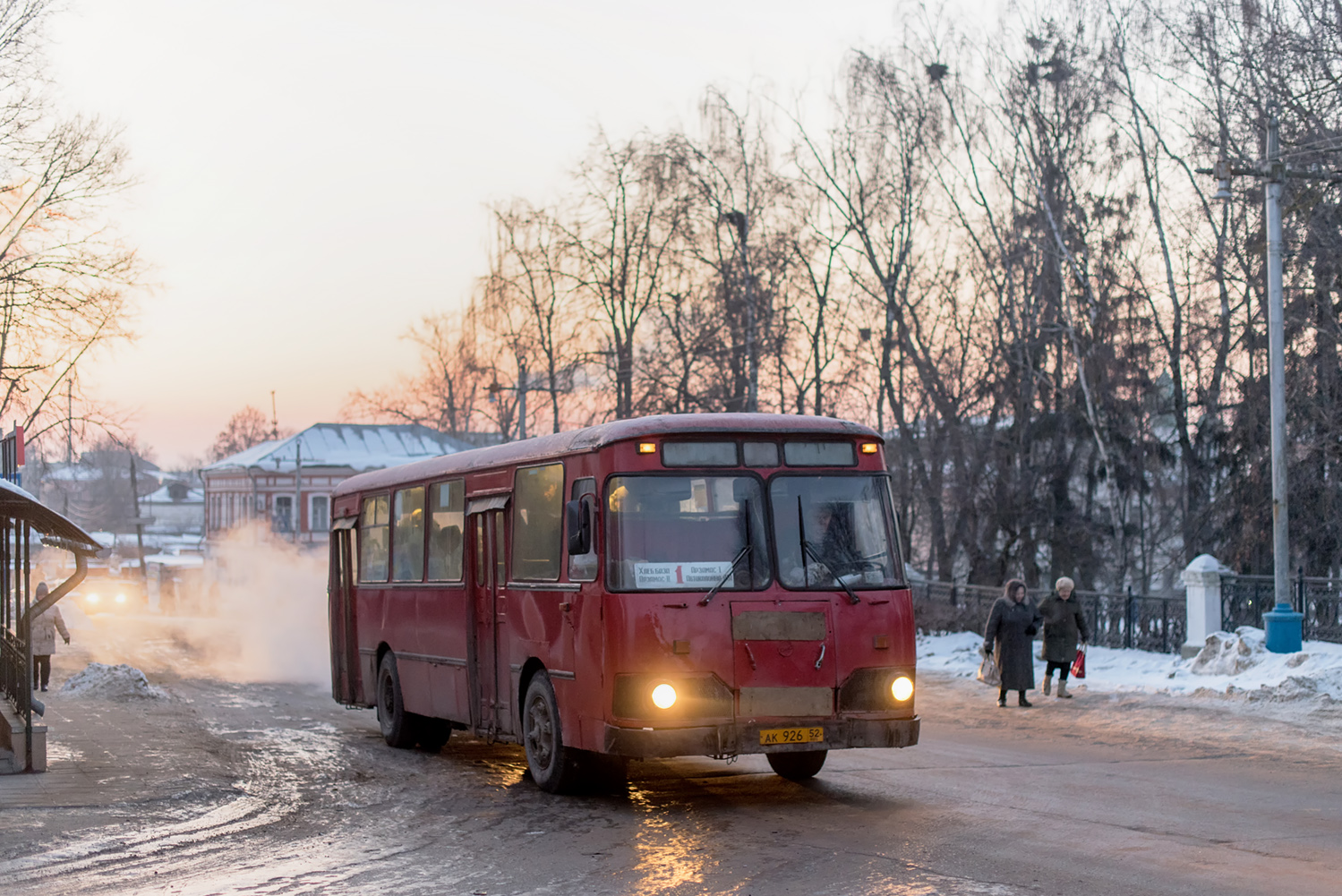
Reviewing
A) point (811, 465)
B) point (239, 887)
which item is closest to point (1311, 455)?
point (811, 465)

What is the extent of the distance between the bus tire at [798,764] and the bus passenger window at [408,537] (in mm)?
4230

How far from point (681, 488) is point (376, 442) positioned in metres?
92.2

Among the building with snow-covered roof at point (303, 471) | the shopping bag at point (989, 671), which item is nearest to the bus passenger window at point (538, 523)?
the shopping bag at point (989, 671)

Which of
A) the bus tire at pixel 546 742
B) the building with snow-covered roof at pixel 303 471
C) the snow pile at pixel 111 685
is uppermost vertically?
the building with snow-covered roof at pixel 303 471

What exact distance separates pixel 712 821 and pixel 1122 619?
669 inches

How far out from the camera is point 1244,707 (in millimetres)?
17734

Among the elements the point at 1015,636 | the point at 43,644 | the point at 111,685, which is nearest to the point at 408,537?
the point at 1015,636

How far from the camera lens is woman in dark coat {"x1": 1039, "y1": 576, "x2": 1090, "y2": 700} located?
19.1 meters

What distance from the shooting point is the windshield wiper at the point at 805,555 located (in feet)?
34.0

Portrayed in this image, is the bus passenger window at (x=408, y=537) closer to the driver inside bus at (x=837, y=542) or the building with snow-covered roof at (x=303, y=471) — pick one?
the driver inside bus at (x=837, y=542)

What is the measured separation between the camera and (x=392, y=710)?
15281 mm

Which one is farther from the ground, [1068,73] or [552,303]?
[1068,73]

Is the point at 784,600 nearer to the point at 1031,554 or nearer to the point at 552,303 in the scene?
the point at 1031,554

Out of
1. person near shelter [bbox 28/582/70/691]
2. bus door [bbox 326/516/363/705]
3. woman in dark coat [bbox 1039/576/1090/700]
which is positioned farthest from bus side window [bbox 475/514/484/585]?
person near shelter [bbox 28/582/70/691]
